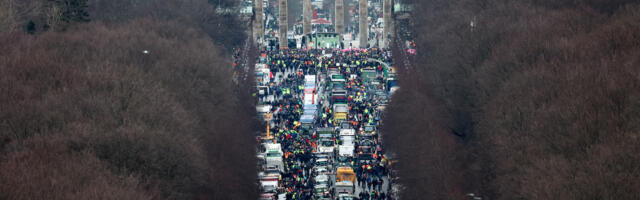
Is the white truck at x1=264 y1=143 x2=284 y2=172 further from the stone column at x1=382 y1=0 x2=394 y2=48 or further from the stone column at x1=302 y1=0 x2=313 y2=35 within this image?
the stone column at x1=302 y1=0 x2=313 y2=35

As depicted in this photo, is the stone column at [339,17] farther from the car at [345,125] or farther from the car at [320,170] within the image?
the car at [320,170]

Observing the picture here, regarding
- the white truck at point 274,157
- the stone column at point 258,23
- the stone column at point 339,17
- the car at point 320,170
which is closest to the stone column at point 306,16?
the stone column at point 339,17

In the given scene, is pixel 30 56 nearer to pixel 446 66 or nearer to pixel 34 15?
pixel 34 15

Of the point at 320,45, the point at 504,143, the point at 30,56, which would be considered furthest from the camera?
the point at 320,45

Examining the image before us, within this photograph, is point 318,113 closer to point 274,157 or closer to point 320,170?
point 274,157

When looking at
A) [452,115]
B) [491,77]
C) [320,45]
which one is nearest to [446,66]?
[452,115]

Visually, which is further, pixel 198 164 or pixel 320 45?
pixel 320 45
